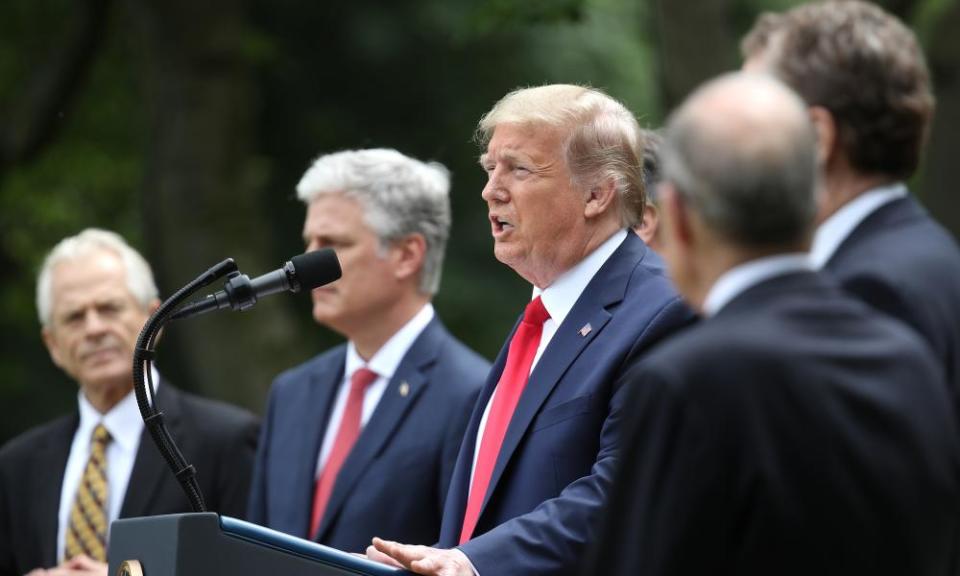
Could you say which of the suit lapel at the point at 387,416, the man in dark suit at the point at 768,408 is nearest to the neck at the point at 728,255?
the man in dark suit at the point at 768,408

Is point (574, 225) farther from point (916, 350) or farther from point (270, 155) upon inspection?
point (270, 155)

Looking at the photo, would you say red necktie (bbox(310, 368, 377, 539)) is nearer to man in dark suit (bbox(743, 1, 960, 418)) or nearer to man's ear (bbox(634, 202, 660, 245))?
man's ear (bbox(634, 202, 660, 245))

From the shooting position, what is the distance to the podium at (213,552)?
11.1 feet

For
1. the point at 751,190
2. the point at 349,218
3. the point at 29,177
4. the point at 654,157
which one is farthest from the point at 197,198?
the point at 751,190

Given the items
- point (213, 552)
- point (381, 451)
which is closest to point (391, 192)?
point (381, 451)

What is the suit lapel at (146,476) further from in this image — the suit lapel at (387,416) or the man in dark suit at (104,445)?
the suit lapel at (387,416)

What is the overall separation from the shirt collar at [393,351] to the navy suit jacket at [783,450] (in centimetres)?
300

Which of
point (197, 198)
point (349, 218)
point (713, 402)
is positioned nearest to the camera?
point (713, 402)

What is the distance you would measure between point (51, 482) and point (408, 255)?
1.65 m

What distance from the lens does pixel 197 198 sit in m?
10.6

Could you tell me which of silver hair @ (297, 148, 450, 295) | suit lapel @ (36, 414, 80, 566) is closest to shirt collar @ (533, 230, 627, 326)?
silver hair @ (297, 148, 450, 295)

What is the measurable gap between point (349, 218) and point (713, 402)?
11.2 ft

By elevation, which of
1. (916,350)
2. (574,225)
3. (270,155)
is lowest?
(916,350)

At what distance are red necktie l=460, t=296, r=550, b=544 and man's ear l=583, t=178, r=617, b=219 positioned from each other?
0.30m
